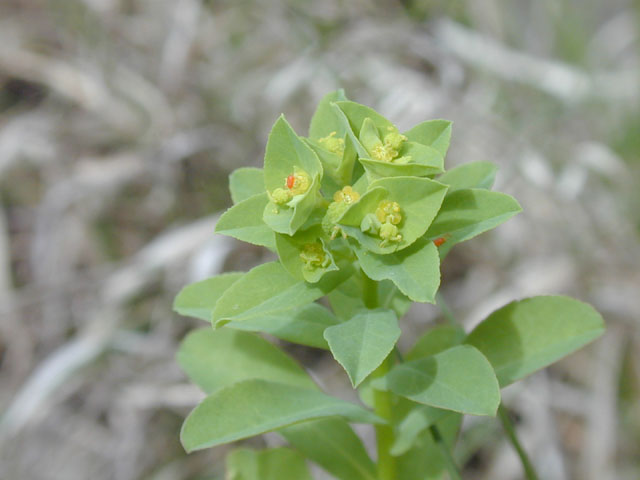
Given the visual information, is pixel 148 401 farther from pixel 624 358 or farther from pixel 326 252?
pixel 624 358

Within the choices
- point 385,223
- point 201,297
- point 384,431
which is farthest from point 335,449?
point 385,223

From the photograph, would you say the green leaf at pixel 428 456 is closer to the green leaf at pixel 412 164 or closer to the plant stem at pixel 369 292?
the plant stem at pixel 369 292

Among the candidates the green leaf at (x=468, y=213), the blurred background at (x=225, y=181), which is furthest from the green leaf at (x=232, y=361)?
the blurred background at (x=225, y=181)

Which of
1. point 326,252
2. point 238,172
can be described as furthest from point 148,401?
point 326,252

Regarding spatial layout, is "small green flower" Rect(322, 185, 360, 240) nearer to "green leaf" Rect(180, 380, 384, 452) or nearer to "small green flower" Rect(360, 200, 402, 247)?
"small green flower" Rect(360, 200, 402, 247)

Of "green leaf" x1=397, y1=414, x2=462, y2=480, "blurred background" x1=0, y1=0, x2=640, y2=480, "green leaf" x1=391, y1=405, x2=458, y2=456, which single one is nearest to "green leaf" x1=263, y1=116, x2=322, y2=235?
"green leaf" x1=391, y1=405, x2=458, y2=456

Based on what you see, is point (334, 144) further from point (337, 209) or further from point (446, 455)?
point (446, 455)
